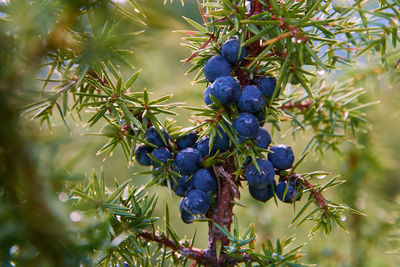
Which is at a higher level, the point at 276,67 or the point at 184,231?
the point at 276,67

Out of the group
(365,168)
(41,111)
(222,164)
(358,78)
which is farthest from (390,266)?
(41,111)

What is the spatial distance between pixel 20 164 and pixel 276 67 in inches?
16.1

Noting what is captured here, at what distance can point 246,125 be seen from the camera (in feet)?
1.52

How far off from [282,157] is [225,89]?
0.15 meters

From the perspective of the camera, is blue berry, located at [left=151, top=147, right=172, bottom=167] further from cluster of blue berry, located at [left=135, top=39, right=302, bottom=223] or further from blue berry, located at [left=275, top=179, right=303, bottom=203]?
blue berry, located at [left=275, top=179, right=303, bottom=203]

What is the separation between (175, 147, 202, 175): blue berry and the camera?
51 cm

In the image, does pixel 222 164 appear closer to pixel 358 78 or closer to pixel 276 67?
pixel 276 67

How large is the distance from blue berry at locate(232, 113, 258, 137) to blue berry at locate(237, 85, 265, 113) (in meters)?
0.01

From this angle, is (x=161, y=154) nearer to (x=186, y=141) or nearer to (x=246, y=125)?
(x=186, y=141)

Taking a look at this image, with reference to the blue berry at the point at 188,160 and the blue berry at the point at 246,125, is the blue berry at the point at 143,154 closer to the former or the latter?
the blue berry at the point at 188,160

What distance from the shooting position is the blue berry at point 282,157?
1.70 feet

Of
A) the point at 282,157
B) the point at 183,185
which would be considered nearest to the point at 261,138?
the point at 282,157

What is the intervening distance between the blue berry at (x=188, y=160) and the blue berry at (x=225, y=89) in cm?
10

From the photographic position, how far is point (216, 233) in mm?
546
